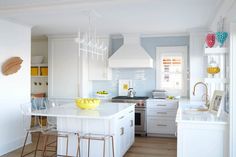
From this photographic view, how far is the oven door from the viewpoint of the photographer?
19.6ft

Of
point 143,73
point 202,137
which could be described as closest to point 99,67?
point 143,73

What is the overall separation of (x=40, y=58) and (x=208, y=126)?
5237mm

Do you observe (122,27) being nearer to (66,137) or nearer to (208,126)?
(66,137)

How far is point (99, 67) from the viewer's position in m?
6.50

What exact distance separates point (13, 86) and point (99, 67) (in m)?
2.26

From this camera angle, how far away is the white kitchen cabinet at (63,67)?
650 centimetres

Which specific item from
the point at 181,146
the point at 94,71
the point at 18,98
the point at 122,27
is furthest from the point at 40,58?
the point at 181,146

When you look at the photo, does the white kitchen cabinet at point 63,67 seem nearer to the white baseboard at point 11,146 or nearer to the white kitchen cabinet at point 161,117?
the white baseboard at point 11,146

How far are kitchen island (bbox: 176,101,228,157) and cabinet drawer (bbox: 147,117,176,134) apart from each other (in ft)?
9.00

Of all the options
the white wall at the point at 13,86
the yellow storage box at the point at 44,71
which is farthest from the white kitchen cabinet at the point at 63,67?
the white wall at the point at 13,86

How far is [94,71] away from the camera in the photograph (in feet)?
21.4

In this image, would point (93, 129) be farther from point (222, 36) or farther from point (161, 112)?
point (161, 112)

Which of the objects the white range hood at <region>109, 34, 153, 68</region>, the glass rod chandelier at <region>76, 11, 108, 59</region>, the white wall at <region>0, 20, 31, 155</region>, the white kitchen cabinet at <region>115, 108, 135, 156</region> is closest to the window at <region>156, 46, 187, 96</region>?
the white range hood at <region>109, 34, 153, 68</region>

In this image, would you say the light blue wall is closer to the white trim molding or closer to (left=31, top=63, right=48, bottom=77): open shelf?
(left=31, top=63, right=48, bottom=77): open shelf
